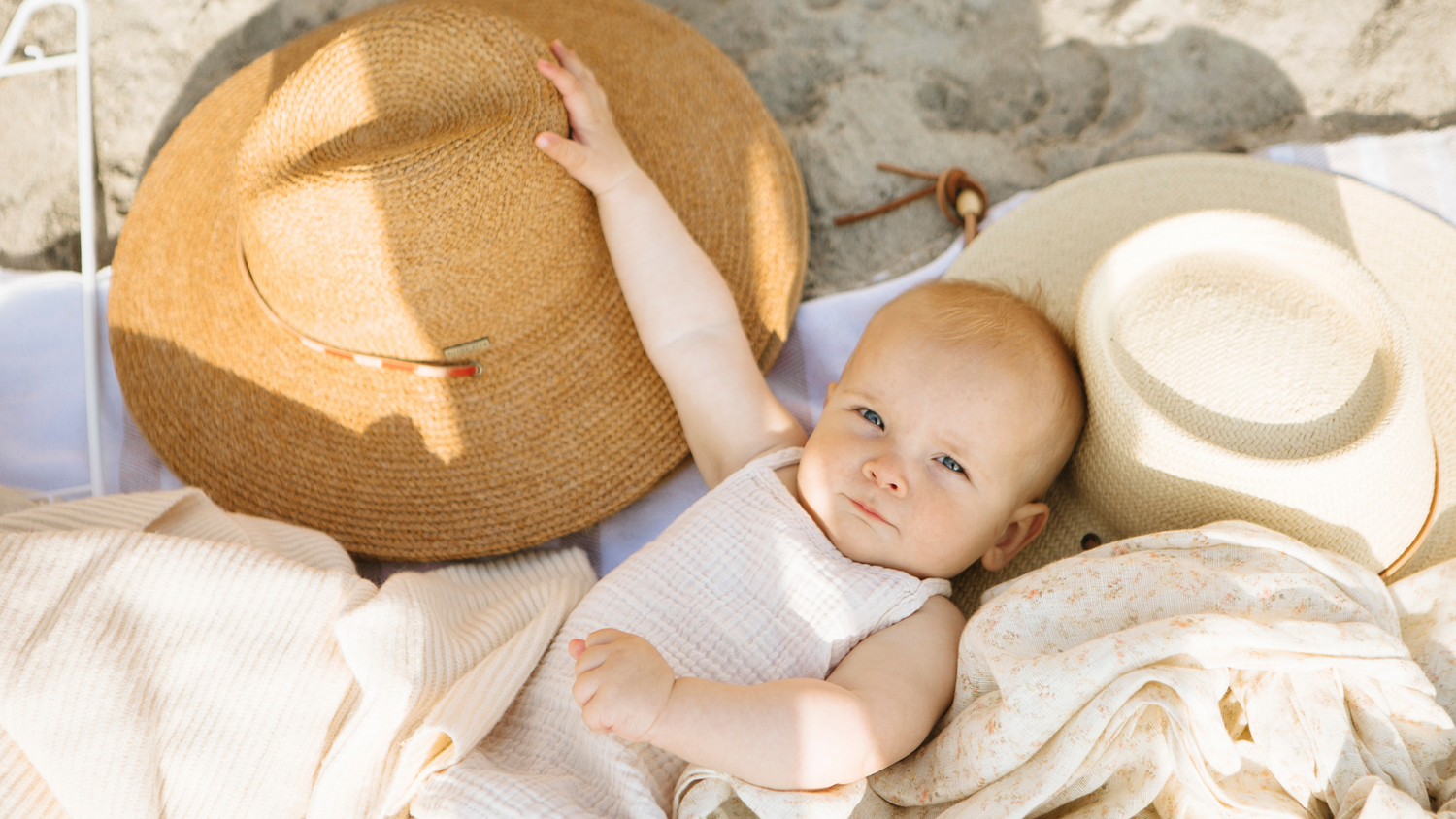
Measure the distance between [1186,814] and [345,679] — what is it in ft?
2.65

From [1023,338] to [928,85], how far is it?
77cm

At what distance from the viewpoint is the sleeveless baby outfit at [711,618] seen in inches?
36.3

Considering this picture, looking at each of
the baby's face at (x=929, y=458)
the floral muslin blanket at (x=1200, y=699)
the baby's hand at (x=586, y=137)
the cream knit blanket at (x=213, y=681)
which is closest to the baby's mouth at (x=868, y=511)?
the baby's face at (x=929, y=458)

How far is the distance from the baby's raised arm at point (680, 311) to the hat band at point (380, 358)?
208 mm

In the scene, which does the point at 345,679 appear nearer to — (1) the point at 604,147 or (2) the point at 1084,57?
(1) the point at 604,147

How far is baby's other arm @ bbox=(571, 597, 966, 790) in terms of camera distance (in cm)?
80

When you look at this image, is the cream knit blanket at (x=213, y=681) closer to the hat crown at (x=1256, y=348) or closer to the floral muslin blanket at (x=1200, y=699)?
the floral muslin blanket at (x=1200, y=699)

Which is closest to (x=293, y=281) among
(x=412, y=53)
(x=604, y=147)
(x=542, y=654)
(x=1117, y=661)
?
(x=412, y=53)

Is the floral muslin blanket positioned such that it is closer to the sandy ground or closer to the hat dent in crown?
the hat dent in crown

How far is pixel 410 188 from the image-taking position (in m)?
0.95

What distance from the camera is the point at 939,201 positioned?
4.79 feet

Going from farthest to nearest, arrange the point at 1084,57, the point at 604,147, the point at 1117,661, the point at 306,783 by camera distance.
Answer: the point at 1084,57, the point at 604,147, the point at 306,783, the point at 1117,661

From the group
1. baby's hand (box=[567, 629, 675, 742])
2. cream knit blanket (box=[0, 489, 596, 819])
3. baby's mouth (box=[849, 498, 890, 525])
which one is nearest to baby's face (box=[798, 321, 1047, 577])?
baby's mouth (box=[849, 498, 890, 525])

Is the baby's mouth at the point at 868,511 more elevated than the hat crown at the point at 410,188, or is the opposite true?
the hat crown at the point at 410,188
